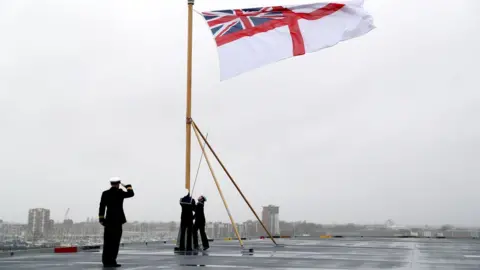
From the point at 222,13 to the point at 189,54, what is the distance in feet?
5.96

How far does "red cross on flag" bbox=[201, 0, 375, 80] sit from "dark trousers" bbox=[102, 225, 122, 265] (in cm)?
719

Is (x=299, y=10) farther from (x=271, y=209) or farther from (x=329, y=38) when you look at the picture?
(x=271, y=209)

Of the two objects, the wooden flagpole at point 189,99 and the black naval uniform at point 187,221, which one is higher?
the wooden flagpole at point 189,99

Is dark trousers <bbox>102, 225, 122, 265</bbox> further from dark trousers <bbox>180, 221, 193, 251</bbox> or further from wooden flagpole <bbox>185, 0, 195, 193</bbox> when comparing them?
wooden flagpole <bbox>185, 0, 195, 193</bbox>

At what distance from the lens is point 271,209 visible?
3281 cm

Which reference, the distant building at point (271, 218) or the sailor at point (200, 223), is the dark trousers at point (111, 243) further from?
the distant building at point (271, 218)

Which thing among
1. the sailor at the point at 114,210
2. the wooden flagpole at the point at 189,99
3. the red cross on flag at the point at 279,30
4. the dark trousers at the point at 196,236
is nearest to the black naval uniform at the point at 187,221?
the wooden flagpole at the point at 189,99

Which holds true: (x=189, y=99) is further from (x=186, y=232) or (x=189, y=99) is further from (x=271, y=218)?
(x=271, y=218)

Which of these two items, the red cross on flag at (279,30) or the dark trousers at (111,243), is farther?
the red cross on flag at (279,30)

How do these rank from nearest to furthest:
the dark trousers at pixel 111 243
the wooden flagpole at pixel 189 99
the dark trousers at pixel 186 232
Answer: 1. the dark trousers at pixel 111 243
2. the dark trousers at pixel 186 232
3. the wooden flagpole at pixel 189 99

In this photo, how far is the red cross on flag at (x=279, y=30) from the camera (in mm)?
17906

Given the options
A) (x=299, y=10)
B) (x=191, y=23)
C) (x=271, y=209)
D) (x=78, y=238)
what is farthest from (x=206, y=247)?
(x=271, y=209)

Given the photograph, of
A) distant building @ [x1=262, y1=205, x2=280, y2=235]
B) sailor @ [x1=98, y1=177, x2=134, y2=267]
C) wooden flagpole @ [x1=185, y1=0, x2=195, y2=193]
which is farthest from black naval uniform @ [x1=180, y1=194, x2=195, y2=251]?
distant building @ [x1=262, y1=205, x2=280, y2=235]

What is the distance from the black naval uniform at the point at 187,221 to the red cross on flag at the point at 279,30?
4.16 metres
